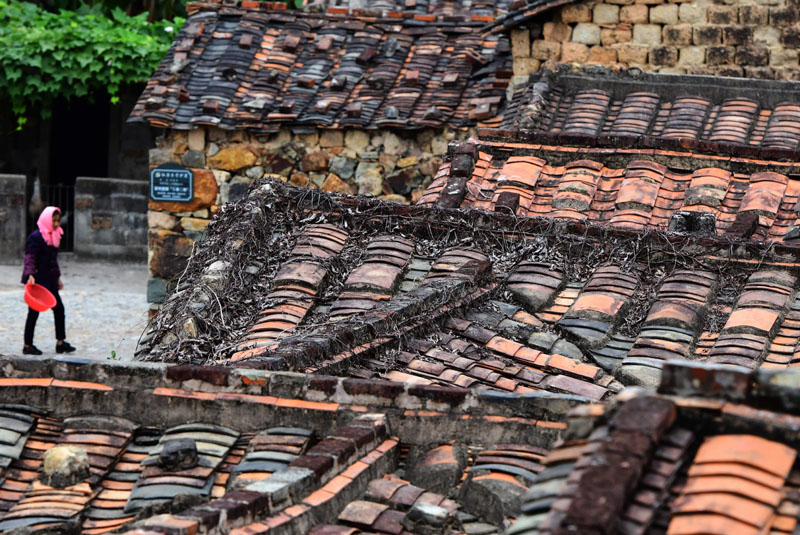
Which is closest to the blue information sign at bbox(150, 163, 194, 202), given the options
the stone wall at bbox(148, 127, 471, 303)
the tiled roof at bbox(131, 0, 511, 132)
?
the stone wall at bbox(148, 127, 471, 303)

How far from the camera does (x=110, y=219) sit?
771 inches

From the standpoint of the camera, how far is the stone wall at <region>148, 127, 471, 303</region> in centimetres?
1450

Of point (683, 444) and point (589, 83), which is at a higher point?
point (589, 83)

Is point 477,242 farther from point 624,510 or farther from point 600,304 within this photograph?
point 624,510

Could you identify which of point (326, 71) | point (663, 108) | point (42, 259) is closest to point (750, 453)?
point (663, 108)

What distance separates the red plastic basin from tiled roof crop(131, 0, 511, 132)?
116 inches

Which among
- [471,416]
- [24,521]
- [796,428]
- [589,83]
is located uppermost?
[589,83]

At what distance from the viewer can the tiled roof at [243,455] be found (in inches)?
173

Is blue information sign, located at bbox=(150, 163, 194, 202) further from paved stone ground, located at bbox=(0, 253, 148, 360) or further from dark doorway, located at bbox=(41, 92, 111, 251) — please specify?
dark doorway, located at bbox=(41, 92, 111, 251)

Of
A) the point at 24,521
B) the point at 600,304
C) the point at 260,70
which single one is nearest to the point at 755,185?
the point at 600,304

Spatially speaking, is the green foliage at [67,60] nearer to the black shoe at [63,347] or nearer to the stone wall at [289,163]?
the stone wall at [289,163]

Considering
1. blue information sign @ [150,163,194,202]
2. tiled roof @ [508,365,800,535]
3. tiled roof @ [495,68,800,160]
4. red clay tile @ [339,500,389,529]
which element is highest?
Result: tiled roof @ [495,68,800,160]

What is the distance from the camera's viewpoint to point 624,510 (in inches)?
134

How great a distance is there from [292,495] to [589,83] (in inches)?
325
